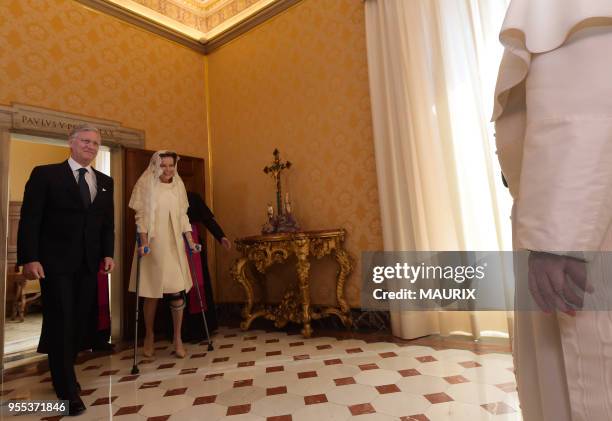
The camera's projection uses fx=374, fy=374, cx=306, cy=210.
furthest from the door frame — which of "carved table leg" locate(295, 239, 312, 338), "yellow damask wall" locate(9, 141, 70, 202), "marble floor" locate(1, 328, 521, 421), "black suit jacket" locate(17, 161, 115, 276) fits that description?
"yellow damask wall" locate(9, 141, 70, 202)

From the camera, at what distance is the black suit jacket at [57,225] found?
7.46ft

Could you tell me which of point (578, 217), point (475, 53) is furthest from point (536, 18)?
point (475, 53)

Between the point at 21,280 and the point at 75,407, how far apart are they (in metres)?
5.00

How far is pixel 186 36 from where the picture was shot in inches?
204

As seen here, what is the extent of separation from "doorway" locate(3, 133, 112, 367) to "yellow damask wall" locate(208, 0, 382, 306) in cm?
162

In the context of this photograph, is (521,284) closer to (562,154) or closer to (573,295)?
(573,295)

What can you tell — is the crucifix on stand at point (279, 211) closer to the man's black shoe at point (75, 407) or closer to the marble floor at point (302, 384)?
the marble floor at point (302, 384)

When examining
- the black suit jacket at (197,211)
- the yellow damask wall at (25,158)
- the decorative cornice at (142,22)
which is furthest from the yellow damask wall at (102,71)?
the yellow damask wall at (25,158)

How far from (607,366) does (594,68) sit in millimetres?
598

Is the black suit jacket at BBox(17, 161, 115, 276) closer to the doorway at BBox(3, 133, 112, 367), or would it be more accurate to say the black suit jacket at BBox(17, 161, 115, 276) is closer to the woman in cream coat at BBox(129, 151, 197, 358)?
the woman in cream coat at BBox(129, 151, 197, 358)

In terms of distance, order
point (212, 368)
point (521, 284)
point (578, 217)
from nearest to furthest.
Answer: point (578, 217), point (521, 284), point (212, 368)

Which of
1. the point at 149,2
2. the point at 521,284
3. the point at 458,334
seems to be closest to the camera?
Answer: the point at 521,284

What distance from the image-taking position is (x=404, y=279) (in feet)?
11.4

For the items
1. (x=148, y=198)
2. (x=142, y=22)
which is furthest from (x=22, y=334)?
(x=142, y=22)
